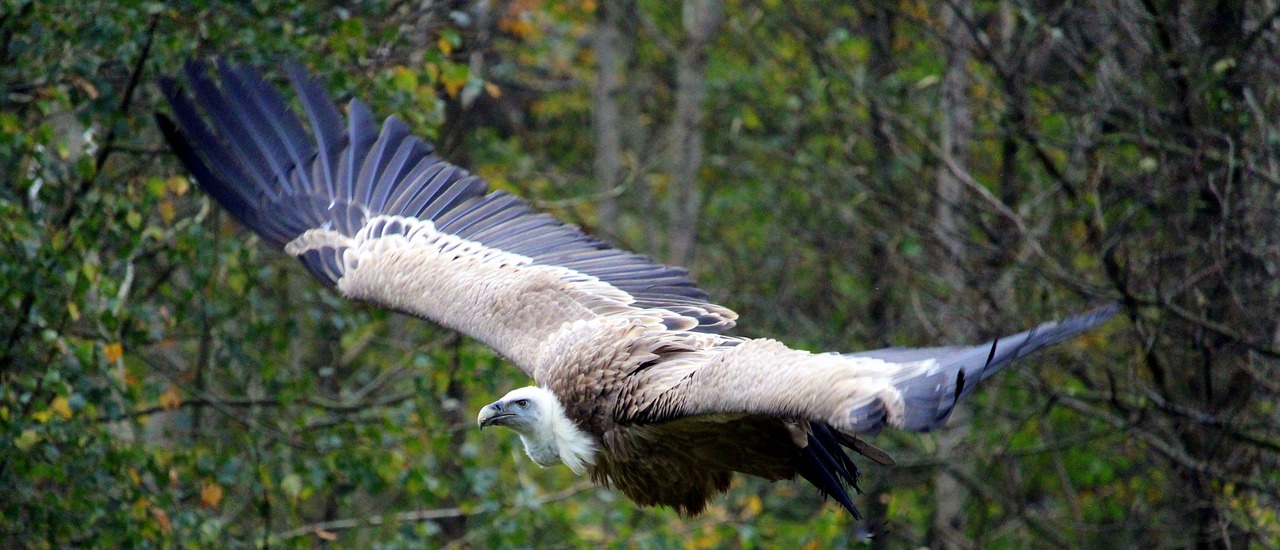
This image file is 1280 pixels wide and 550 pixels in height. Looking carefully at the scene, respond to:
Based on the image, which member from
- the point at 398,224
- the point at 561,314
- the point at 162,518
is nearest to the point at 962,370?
the point at 561,314

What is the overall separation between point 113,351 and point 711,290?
5943mm

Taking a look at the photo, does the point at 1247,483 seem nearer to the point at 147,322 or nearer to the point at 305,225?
the point at 305,225

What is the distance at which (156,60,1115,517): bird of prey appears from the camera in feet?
14.9

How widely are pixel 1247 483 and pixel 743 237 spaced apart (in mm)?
7806

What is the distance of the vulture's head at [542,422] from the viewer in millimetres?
5688

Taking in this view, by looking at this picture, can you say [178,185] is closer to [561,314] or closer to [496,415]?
[561,314]

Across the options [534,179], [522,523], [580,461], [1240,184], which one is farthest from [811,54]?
[580,461]

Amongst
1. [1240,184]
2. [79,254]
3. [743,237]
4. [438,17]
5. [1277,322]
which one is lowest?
[743,237]

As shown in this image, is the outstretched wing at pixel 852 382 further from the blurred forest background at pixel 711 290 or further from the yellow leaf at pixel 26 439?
the yellow leaf at pixel 26 439

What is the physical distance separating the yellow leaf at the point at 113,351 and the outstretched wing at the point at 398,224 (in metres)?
0.80

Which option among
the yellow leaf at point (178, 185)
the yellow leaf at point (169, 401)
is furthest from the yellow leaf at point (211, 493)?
the yellow leaf at point (178, 185)

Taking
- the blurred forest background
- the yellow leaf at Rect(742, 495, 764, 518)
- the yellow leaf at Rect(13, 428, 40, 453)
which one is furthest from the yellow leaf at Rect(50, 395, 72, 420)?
the yellow leaf at Rect(742, 495, 764, 518)

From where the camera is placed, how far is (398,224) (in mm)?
7004

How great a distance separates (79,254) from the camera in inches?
251
